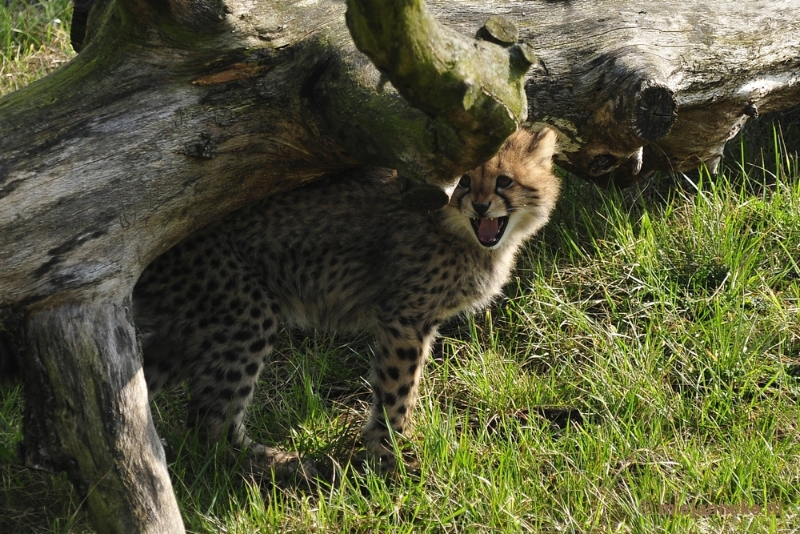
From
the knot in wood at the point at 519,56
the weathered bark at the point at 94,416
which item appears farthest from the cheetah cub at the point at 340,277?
the knot in wood at the point at 519,56

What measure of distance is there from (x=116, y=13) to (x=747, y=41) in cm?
280

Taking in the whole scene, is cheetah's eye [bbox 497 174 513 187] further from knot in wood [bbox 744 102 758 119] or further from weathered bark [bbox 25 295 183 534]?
weathered bark [bbox 25 295 183 534]

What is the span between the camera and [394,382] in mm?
4254

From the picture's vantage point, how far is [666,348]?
444cm

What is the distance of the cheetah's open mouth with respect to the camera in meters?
4.25

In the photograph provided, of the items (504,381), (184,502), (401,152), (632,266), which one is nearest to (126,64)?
(401,152)

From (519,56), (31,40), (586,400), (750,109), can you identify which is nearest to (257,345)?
(586,400)

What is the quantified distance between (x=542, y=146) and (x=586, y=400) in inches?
44.4

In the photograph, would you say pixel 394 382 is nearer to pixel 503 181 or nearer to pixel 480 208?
pixel 480 208

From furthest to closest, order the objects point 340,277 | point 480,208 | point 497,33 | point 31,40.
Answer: point 31,40, point 340,277, point 480,208, point 497,33

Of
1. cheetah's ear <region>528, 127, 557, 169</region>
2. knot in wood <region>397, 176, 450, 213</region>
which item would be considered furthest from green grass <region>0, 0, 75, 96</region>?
knot in wood <region>397, 176, 450, 213</region>

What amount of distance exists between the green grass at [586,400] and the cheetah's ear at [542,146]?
77 centimetres

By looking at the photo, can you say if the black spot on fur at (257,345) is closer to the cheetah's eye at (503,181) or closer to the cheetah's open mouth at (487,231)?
the cheetah's open mouth at (487,231)

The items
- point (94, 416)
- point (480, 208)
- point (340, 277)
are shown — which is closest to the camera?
point (94, 416)
